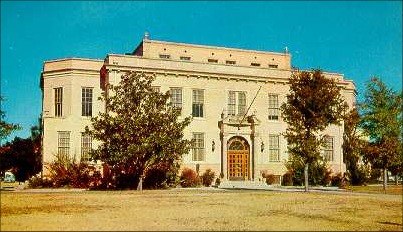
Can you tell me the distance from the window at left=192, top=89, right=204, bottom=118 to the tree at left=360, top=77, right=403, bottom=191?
12.7 metres

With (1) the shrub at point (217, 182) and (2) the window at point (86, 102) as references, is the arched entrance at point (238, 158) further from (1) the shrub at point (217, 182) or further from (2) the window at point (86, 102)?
(2) the window at point (86, 102)

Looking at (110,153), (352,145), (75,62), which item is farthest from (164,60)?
(352,145)

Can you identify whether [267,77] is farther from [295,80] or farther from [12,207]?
[12,207]

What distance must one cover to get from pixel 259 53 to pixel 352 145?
13669 millimetres

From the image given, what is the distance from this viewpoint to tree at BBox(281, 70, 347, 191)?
31.0 m

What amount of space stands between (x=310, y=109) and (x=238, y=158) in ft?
36.2

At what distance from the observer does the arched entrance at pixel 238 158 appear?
40.4 m

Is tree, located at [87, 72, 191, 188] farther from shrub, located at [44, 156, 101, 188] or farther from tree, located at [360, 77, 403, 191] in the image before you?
tree, located at [360, 77, 403, 191]

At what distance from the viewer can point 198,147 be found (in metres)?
39.7

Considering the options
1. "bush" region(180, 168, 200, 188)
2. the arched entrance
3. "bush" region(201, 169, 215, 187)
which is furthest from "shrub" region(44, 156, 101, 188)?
the arched entrance

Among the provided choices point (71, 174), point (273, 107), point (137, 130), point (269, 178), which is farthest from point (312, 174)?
point (71, 174)

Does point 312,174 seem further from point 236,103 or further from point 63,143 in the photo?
point 63,143

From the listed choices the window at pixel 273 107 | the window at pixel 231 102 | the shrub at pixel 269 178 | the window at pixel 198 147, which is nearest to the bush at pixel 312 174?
the shrub at pixel 269 178

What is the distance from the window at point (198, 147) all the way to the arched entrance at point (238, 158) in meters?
2.34
